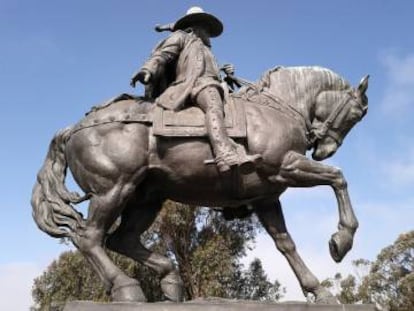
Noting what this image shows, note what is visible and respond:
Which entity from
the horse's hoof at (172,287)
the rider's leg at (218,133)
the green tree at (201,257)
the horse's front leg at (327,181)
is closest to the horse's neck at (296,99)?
the horse's front leg at (327,181)

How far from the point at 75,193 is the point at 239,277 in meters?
18.5

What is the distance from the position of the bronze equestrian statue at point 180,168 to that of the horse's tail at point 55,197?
0.01 m

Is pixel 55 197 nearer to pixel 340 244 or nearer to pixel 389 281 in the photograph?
pixel 340 244

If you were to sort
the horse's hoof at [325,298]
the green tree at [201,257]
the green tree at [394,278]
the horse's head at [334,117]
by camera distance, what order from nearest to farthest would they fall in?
the horse's hoof at [325,298]
the horse's head at [334,117]
the green tree at [201,257]
the green tree at [394,278]

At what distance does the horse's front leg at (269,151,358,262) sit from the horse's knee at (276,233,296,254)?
1.88 feet

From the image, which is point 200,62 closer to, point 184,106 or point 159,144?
point 184,106

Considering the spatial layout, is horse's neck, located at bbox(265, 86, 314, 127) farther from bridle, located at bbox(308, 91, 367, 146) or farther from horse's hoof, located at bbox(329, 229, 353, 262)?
horse's hoof, located at bbox(329, 229, 353, 262)

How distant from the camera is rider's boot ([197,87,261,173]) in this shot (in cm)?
511

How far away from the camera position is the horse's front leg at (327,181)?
5.34 m

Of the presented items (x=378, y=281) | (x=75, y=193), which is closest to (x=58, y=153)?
(x=75, y=193)

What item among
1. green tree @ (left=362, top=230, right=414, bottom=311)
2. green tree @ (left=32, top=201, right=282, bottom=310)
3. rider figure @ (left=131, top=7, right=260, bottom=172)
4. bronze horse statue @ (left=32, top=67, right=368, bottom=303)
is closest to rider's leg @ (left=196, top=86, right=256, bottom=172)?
rider figure @ (left=131, top=7, right=260, bottom=172)

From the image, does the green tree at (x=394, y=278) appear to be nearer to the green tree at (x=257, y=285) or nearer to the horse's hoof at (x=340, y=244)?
the green tree at (x=257, y=285)

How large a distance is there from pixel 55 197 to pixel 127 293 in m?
1.29

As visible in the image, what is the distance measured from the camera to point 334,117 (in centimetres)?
594
